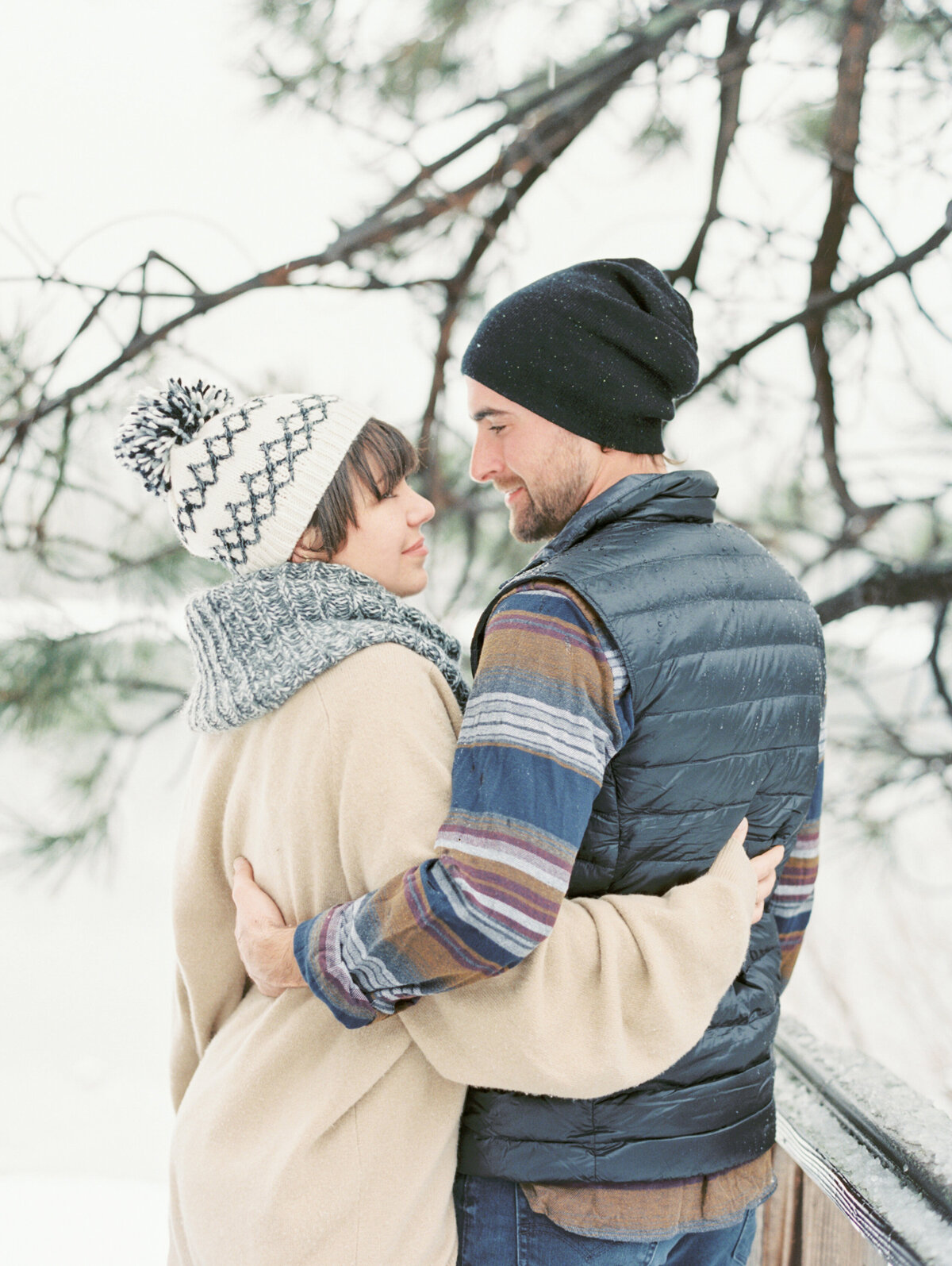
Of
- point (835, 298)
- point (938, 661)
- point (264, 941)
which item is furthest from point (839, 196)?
point (264, 941)

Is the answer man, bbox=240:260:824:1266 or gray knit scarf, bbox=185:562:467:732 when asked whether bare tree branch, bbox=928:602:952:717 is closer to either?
man, bbox=240:260:824:1266

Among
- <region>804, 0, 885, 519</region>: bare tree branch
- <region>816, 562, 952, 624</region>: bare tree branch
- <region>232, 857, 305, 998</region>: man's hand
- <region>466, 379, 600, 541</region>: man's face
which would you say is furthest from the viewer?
<region>816, 562, 952, 624</region>: bare tree branch

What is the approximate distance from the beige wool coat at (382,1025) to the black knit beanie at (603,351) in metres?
0.37

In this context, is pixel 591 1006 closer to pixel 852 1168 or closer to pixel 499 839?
pixel 499 839

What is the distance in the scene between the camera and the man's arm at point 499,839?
2.48 ft

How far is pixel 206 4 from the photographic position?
70.4 inches

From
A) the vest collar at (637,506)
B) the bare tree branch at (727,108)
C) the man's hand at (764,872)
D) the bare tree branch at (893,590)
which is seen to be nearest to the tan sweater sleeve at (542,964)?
the man's hand at (764,872)

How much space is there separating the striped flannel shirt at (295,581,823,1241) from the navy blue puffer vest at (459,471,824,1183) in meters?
0.03

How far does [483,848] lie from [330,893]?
20 centimetres

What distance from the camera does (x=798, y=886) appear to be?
3.89 ft

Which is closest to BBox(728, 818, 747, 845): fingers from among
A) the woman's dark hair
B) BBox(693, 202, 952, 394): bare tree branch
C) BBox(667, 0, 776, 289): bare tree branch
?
the woman's dark hair

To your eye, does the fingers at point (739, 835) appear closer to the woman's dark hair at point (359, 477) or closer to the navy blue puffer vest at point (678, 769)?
the navy blue puffer vest at point (678, 769)

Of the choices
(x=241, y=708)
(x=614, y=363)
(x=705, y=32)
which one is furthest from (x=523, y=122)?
(x=241, y=708)

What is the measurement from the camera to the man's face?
43.4 inches
